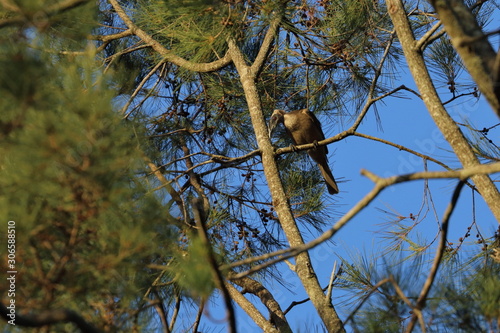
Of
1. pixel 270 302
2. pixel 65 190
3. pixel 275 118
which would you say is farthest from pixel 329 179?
pixel 65 190

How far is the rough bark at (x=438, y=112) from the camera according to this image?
2617 millimetres

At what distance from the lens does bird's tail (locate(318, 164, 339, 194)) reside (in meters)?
4.82

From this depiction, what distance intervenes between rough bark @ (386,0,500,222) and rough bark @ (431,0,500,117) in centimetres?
88

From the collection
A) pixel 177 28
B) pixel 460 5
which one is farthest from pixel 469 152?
pixel 177 28

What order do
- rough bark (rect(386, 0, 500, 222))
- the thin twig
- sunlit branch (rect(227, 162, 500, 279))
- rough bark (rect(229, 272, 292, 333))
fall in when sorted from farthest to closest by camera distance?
rough bark (rect(229, 272, 292, 333))
rough bark (rect(386, 0, 500, 222))
sunlit branch (rect(227, 162, 500, 279))
the thin twig

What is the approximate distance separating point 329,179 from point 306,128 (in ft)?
1.42

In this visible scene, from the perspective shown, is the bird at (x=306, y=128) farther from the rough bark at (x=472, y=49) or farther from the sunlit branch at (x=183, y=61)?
the rough bark at (x=472, y=49)

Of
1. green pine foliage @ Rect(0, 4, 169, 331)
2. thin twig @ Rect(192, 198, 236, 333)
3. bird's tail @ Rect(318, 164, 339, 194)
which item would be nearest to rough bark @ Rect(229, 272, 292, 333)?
bird's tail @ Rect(318, 164, 339, 194)

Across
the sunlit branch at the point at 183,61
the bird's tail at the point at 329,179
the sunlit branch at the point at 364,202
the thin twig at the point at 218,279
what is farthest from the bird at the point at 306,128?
the thin twig at the point at 218,279

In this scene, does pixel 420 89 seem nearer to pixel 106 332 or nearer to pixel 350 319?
pixel 350 319

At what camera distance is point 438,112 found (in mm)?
2707

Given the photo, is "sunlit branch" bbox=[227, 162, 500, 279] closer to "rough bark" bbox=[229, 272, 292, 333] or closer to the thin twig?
the thin twig

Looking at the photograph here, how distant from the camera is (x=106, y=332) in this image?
173 cm

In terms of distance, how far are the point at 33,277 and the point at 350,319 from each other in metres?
0.96
